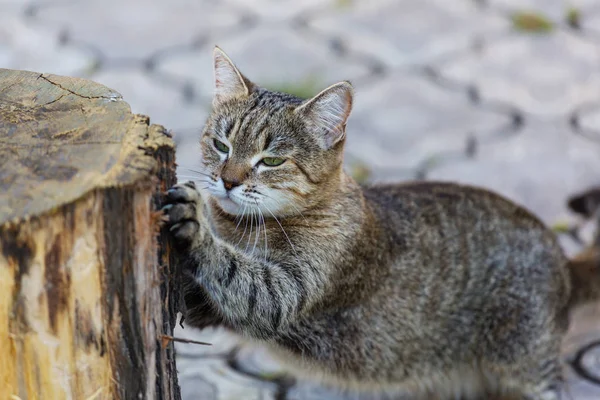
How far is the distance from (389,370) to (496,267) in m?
0.53

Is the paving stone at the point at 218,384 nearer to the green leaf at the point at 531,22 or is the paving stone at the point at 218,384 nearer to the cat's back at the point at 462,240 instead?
the cat's back at the point at 462,240

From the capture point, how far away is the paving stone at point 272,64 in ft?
15.5

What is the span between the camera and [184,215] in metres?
1.99

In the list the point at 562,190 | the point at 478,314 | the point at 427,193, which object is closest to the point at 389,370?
the point at 478,314

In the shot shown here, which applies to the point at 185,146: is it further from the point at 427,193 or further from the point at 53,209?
the point at 53,209

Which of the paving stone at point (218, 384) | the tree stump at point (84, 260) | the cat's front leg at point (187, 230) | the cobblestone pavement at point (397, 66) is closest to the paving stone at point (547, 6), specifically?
the cobblestone pavement at point (397, 66)

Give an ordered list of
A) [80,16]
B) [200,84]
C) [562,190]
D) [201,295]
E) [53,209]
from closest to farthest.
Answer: [53,209], [201,295], [562,190], [200,84], [80,16]

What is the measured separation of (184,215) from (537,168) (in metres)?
2.74

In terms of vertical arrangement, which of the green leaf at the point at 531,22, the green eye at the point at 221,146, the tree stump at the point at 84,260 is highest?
the green leaf at the point at 531,22

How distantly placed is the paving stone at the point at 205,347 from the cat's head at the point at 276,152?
3.06 feet

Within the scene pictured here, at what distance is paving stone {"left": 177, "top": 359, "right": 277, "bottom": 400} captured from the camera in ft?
9.82

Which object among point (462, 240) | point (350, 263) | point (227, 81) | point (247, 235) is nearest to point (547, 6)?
point (462, 240)

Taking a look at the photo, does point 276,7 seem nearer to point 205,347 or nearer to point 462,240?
point 205,347

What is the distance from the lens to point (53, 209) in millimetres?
1615
